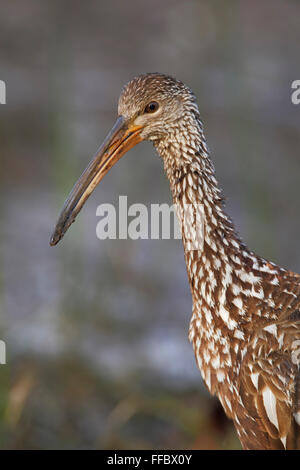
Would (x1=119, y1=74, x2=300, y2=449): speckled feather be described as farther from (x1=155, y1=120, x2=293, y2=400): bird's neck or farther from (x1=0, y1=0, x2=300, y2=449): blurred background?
(x1=0, y1=0, x2=300, y2=449): blurred background

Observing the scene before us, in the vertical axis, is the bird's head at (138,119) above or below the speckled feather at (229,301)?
above

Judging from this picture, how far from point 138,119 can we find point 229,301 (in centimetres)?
115

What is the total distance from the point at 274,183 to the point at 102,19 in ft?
20.0

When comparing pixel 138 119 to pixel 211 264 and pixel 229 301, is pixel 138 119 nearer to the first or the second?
pixel 211 264

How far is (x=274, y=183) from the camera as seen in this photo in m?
12.5

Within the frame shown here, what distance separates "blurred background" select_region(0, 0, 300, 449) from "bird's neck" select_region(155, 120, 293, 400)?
65.3 inches

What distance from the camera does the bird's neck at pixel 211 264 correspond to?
17.0 ft

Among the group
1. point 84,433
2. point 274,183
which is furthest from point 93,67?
point 84,433

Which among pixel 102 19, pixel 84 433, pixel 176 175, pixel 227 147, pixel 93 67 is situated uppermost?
pixel 102 19

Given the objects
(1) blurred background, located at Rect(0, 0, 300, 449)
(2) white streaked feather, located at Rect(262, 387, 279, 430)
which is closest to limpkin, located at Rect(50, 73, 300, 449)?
(2) white streaked feather, located at Rect(262, 387, 279, 430)

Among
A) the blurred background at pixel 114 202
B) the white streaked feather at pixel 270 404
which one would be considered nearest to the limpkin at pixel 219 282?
the white streaked feather at pixel 270 404

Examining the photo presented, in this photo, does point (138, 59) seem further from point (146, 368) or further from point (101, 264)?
point (146, 368)

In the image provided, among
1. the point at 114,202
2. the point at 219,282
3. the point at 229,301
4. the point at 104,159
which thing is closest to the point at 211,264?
the point at 219,282

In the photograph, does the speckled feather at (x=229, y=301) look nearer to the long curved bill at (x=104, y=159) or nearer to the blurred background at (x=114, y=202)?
the long curved bill at (x=104, y=159)
